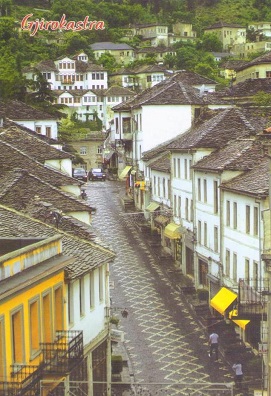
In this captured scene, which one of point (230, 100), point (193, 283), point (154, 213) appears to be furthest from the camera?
point (230, 100)

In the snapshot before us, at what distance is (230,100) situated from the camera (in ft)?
232

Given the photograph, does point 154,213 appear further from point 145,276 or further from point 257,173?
point 257,173

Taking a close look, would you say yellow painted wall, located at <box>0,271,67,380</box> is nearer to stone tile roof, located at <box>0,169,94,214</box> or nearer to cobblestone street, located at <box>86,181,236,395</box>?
cobblestone street, located at <box>86,181,236,395</box>

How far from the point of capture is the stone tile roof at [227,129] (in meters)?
51.7

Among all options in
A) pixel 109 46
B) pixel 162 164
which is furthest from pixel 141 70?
pixel 162 164

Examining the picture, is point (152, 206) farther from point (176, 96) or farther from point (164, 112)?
point (176, 96)

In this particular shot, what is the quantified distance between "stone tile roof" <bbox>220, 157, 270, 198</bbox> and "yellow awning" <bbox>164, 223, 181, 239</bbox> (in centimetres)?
1138

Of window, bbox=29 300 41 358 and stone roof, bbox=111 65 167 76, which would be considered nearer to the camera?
window, bbox=29 300 41 358

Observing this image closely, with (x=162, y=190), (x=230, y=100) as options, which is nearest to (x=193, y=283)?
(x=162, y=190)

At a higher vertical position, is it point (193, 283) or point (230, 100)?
point (230, 100)

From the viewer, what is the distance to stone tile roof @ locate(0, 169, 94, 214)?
36.1m

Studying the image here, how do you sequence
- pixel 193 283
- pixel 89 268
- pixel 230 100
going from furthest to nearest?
pixel 230 100 → pixel 193 283 → pixel 89 268

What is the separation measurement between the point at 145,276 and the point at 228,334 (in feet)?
38.8

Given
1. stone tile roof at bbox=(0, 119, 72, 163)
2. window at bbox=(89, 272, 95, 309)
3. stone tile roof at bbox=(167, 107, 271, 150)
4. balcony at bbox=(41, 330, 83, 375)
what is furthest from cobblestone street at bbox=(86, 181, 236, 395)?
stone tile roof at bbox=(167, 107, 271, 150)
